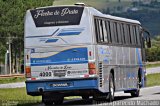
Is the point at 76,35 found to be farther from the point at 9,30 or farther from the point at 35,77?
the point at 9,30

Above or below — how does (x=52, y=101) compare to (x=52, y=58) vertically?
below

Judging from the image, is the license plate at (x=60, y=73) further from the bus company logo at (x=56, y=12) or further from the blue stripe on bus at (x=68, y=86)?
the bus company logo at (x=56, y=12)

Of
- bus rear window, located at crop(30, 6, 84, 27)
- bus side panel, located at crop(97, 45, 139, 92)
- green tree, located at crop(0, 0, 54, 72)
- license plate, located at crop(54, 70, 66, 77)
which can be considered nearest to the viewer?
license plate, located at crop(54, 70, 66, 77)

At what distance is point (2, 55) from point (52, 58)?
78521 millimetres

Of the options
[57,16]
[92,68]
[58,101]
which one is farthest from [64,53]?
[58,101]

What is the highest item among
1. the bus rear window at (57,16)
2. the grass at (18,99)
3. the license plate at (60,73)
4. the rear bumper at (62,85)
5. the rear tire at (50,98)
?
the bus rear window at (57,16)

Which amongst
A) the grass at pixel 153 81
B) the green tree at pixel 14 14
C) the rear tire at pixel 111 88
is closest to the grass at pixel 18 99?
the rear tire at pixel 111 88

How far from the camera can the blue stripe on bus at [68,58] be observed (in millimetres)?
24156

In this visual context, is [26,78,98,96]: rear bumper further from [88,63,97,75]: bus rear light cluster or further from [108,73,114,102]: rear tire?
[108,73,114,102]: rear tire

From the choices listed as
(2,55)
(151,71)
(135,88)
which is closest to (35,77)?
(135,88)

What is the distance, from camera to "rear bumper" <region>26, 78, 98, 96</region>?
24.1 meters

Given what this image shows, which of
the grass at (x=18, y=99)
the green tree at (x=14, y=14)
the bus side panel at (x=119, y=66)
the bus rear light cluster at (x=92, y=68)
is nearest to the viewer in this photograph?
the bus rear light cluster at (x=92, y=68)

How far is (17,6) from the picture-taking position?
93750 millimetres

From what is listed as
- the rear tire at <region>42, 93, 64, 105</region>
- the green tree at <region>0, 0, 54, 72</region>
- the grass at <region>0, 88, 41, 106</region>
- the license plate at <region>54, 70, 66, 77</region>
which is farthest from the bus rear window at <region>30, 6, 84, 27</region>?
the green tree at <region>0, 0, 54, 72</region>
